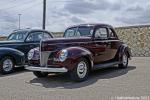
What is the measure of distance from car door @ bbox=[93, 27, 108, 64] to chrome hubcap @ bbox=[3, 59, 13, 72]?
3.69 metres

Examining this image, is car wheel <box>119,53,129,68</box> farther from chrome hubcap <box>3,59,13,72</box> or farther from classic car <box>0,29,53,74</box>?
chrome hubcap <box>3,59,13,72</box>

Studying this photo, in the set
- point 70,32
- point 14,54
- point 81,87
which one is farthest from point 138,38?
point 81,87

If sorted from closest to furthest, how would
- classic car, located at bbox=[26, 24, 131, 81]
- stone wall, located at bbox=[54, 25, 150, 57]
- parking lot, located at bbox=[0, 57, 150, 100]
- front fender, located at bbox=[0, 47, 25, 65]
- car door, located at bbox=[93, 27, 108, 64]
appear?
parking lot, located at bbox=[0, 57, 150, 100]
classic car, located at bbox=[26, 24, 131, 81]
car door, located at bbox=[93, 27, 108, 64]
front fender, located at bbox=[0, 47, 25, 65]
stone wall, located at bbox=[54, 25, 150, 57]

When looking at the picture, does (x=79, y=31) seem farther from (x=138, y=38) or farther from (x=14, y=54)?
(x=138, y=38)

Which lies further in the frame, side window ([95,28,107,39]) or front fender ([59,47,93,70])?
side window ([95,28,107,39])

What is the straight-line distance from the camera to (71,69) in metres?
9.40

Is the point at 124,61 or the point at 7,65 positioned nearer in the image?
the point at 7,65

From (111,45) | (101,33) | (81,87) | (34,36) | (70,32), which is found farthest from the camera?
(34,36)

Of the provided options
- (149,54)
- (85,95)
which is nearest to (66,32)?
(85,95)

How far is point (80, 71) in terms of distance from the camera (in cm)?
978

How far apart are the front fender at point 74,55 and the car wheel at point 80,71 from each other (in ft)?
0.45

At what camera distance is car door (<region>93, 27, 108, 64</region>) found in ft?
35.9

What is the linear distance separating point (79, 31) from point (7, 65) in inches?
130

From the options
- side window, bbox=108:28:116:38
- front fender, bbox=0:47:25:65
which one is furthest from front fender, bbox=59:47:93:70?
front fender, bbox=0:47:25:65
